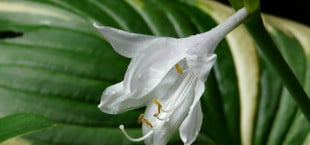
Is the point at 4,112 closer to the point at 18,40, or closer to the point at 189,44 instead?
the point at 18,40

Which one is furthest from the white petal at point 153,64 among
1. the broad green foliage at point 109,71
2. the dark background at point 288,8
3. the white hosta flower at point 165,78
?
the dark background at point 288,8

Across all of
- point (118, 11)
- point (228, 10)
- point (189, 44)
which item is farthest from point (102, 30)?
point (228, 10)

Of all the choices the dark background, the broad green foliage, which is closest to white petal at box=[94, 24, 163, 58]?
the broad green foliage

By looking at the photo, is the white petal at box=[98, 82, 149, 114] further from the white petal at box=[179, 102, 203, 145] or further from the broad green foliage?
the broad green foliage

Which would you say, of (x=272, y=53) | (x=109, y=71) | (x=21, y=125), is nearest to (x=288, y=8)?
(x=109, y=71)

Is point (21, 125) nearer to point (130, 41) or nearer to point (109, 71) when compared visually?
point (130, 41)

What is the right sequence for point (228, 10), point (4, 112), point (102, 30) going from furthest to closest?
point (228, 10) → point (4, 112) → point (102, 30)

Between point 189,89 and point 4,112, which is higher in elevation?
point 189,89
